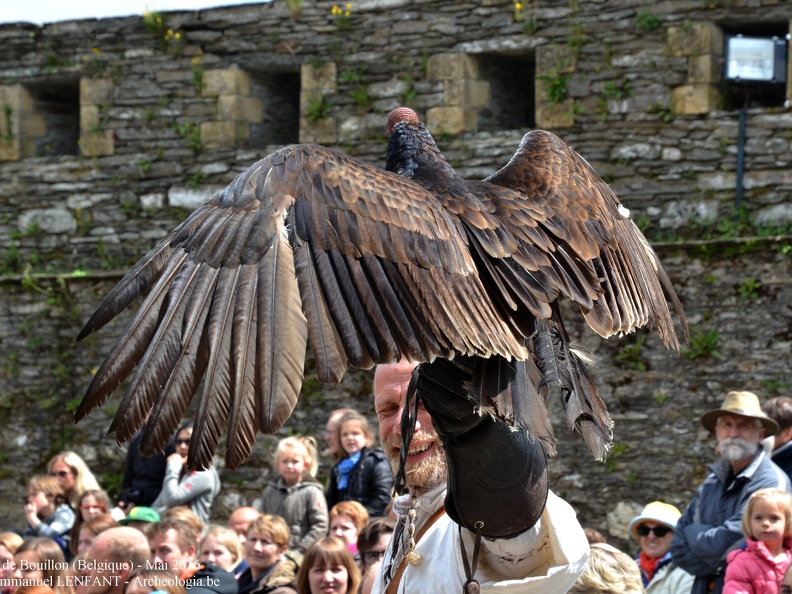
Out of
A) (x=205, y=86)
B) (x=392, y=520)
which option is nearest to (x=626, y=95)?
(x=205, y=86)

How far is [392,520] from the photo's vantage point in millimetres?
6586

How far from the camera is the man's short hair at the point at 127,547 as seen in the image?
6328mm

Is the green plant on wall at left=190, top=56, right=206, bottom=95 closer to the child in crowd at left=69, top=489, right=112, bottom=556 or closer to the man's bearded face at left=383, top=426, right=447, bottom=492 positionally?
the child in crowd at left=69, top=489, right=112, bottom=556

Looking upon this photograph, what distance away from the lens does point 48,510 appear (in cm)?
948

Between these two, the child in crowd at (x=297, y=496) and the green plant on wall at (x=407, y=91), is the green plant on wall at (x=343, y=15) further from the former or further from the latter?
the child in crowd at (x=297, y=496)

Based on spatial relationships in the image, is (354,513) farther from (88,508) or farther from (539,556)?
(539,556)

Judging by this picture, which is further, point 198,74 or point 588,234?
point 198,74

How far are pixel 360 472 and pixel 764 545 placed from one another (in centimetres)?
289

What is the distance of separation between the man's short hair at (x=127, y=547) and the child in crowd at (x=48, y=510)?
284 cm

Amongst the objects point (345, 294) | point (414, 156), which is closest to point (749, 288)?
point (414, 156)

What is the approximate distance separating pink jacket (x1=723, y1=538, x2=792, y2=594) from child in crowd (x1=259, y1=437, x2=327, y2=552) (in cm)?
279

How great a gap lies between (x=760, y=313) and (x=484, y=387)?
819 cm

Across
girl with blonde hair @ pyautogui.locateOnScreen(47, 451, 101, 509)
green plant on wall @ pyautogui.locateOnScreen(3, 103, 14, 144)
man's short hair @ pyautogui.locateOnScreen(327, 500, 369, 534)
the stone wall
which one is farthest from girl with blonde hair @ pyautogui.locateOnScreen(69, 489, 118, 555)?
green plant on wall @ pyautogui.locateOnScreen(3, 103, 14, 144)

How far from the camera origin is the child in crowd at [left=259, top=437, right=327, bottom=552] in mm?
8375
